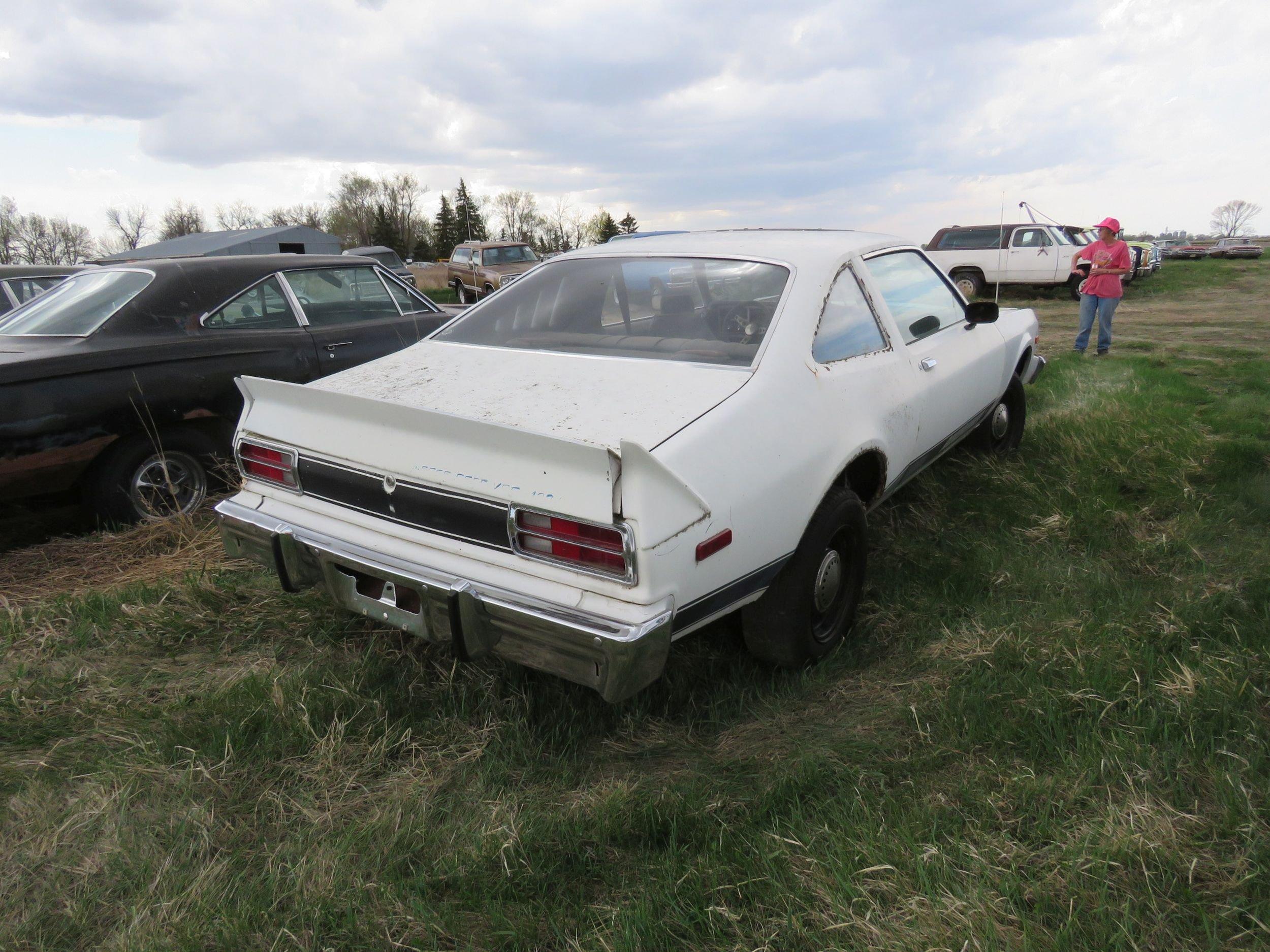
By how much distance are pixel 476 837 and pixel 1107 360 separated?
8.52 meters

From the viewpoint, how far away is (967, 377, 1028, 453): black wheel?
491 centimetres

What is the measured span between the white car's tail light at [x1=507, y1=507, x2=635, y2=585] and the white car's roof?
5.11 ft

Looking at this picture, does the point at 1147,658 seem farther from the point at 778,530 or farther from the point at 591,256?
the point at 591,256

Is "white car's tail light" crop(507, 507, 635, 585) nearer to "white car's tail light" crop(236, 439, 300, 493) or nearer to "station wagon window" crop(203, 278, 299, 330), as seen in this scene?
"white car's tail light" crop(236, 439, 300, 493)

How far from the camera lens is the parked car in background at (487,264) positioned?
20.2 meters

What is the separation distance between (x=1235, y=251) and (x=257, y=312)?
5276cm

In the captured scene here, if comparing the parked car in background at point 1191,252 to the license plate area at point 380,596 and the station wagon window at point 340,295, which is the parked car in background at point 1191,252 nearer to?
the station wagon window at point 340,295

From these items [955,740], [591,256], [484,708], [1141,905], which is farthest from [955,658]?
[591,256]

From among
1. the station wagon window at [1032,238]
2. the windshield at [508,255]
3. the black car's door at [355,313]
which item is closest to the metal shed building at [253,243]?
the windshield at [508,255]

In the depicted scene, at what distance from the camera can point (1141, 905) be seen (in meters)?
1.73

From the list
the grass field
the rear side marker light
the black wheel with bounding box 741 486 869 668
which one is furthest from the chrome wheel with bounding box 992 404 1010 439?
the rear side marker light

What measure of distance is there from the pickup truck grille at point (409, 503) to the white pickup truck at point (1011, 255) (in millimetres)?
16796

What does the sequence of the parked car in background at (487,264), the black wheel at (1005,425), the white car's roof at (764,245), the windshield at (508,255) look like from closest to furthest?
the white car's roof at (764,245) → the black wheel at (1005,425) → the parked car in background at (487,264) → the windshield at (508,255)

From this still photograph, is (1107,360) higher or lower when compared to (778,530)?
lower
